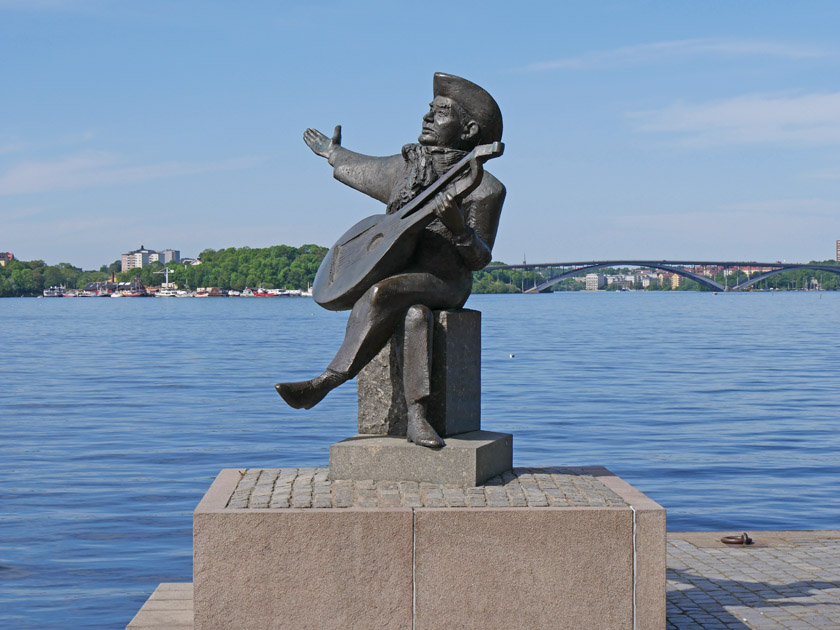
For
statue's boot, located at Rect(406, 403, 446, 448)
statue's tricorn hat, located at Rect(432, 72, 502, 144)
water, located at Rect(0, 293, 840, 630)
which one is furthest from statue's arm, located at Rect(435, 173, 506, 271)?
water, located at Rect(0, 293, 840, 630)

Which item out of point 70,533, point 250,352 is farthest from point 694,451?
point 250,352

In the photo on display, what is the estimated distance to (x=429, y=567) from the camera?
6.03 m

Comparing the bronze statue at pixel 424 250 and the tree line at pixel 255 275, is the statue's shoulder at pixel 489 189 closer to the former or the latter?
the bronze statue at pixel 424 250

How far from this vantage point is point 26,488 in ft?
45.6

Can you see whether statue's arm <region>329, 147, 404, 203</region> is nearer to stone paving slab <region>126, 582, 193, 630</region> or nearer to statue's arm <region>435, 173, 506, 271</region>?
statue's arm <region>435, 173, 506, 271</region>

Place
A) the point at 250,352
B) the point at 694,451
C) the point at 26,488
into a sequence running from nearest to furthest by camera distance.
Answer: the point at 26,488 < the point at 694,451 < the point at 250,352

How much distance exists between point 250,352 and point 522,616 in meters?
35.8

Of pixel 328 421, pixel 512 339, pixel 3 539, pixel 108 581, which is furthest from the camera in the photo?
pixel 512 339

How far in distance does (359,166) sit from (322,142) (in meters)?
0.47

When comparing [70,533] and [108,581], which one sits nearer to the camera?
[108,581]

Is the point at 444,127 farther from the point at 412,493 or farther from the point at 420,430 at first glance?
the point at 412,493

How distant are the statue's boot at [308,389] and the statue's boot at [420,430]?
1.40 feet

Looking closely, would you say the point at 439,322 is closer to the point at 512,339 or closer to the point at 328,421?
the point at 328,421

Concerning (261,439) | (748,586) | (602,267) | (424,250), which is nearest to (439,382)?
(424,250)
